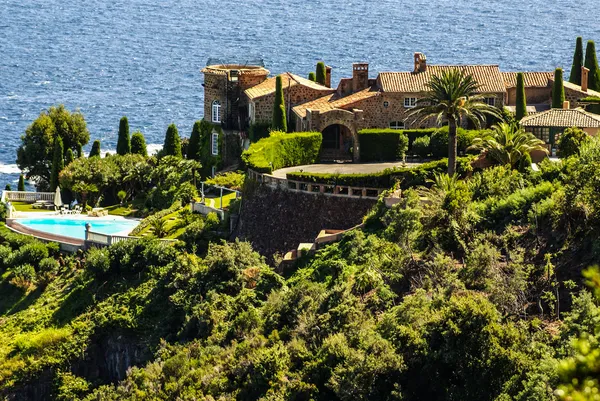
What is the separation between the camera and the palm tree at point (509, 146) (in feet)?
225

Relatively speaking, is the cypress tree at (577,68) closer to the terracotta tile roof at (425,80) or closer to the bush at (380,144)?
the terracotta tile roof at (425,80)

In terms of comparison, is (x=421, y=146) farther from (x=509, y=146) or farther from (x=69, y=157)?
(x=69, y=157)

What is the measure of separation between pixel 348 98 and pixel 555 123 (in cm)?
1204

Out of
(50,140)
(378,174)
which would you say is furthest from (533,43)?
(378,174)

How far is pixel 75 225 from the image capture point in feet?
267

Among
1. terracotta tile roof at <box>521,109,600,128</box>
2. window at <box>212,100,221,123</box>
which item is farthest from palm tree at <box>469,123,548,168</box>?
window at <box>212,100,221,123</box>

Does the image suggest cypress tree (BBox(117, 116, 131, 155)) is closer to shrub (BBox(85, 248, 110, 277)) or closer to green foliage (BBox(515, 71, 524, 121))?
shrub (BBox(85, 248, 110, 277))

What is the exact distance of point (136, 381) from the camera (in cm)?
6041

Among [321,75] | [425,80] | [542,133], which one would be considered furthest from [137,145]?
[542,133]

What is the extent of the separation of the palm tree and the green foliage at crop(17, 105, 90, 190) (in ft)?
111

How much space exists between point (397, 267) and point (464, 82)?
11250mm

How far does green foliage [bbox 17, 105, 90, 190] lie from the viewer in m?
94.4

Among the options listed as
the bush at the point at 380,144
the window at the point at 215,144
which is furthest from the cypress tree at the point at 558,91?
the window at the point at 215,144

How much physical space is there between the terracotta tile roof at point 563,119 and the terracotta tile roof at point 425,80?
5.22m
